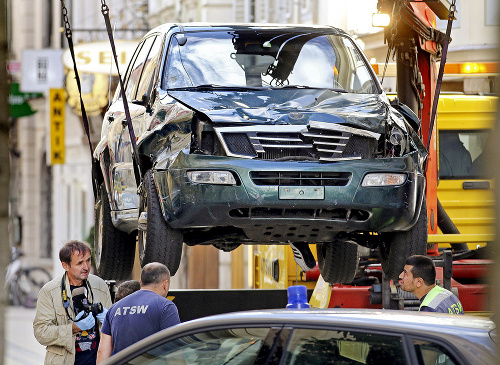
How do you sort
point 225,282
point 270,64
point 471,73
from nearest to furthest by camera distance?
point 270,64 < point 471,73 < point 225,282

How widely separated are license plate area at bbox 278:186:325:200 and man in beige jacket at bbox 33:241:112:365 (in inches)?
53.3

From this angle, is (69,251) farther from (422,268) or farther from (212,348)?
(212,348)

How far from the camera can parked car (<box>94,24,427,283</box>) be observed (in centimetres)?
645

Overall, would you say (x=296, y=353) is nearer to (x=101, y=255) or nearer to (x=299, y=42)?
(x=299, y=42)

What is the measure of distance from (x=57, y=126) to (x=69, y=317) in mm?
22761

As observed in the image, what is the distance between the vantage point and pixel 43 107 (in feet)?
127

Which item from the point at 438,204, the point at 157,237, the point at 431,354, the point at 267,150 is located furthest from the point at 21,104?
the point at 431,354

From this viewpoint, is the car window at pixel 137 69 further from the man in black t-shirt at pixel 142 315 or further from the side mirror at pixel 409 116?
the man in black t-shirt at pixel 142 315

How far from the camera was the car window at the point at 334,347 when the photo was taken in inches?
142

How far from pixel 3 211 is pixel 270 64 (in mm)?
4848

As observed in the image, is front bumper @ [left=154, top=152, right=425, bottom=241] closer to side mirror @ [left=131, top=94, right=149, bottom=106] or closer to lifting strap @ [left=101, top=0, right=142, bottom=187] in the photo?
lifting strap @ [left=101, top=0, right=142, bottom=187]

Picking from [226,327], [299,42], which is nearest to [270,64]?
[299,42]

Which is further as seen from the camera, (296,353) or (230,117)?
(230,117)

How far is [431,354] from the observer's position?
11.5ft
